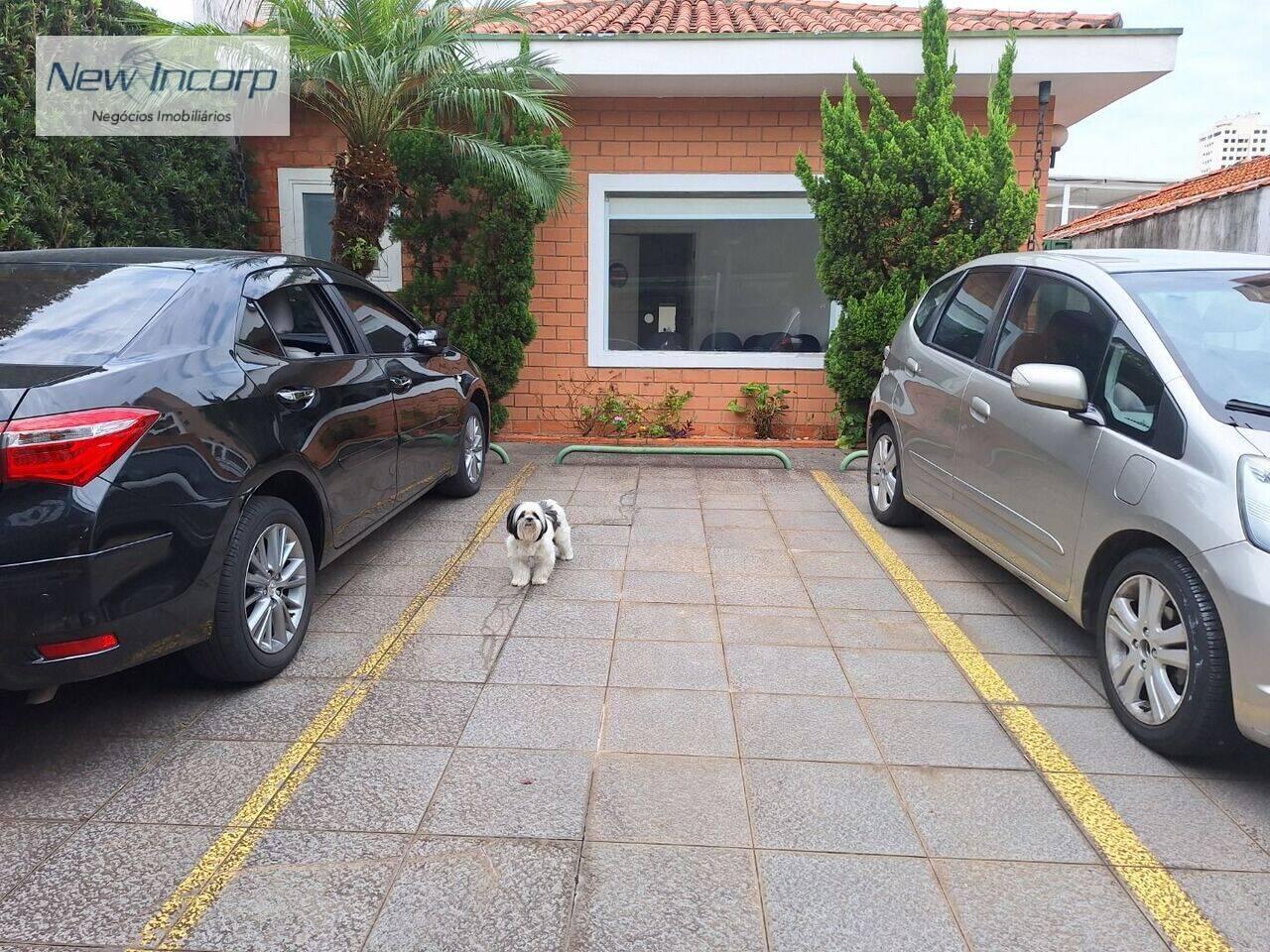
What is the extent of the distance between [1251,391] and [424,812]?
3.21m

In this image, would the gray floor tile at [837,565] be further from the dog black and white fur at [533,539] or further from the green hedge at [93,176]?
the green hedge at [93,176]

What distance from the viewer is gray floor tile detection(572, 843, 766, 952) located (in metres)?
2.19

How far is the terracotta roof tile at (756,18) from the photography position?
338 inches

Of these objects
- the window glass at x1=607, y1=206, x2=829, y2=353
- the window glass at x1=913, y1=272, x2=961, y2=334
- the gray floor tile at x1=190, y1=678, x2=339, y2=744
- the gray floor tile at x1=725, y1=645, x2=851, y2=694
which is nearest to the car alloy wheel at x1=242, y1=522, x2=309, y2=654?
Answer: the gray floor tile at x1=190, y1=678, x2=339, y2=744

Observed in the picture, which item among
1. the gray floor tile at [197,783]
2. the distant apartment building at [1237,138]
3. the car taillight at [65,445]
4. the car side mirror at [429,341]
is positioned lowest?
the gray floor tile at [197,783]

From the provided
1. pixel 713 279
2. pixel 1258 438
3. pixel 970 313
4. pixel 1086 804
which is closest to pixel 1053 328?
pixel 970 313

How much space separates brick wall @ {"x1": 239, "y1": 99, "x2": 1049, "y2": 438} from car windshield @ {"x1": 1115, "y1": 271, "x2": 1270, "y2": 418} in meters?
5.59

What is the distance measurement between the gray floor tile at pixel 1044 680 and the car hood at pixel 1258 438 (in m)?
1.19

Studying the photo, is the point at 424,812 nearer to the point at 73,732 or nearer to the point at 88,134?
the point at 73,732

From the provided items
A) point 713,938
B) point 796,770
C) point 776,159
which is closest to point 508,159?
point 776,159

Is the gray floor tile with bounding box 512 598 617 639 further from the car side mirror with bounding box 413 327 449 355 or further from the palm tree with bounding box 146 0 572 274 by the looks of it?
the palm tree with bounding box 146 0 572 274

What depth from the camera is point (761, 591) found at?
15.5 ft

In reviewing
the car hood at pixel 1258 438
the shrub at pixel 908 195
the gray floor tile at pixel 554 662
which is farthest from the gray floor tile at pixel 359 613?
the shrub at pixel 908 195

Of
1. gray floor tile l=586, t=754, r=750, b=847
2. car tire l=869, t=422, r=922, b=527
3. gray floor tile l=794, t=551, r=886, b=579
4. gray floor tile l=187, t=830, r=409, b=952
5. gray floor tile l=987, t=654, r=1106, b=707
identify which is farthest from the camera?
car tire l=869, t=422, r=922, b=527
